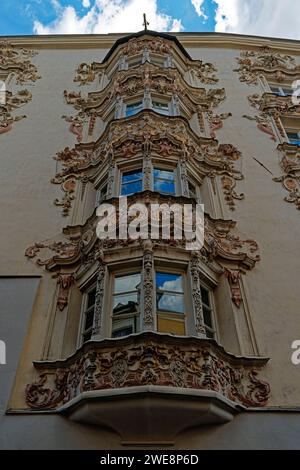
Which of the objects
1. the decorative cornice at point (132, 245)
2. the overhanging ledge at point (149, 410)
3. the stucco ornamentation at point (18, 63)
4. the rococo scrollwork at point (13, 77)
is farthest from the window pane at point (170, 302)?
the stucco ornamentation at point (18, 63)

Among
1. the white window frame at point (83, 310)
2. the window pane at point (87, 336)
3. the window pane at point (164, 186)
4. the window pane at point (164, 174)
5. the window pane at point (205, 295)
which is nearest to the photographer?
the window pane at point (87, 336)

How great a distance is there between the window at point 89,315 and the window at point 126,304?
60cm

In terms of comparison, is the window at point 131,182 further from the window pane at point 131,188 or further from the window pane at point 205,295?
the window pane at point 205,295

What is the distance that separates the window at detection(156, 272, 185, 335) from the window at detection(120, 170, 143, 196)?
292cm

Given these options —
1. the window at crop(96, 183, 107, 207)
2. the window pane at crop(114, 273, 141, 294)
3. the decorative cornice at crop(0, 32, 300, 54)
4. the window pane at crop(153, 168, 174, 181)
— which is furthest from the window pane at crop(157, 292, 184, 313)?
the decorative cornice at crop(0, 32, 300, 54)

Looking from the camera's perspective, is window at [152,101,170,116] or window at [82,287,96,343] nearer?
window at [82,287,96,343]

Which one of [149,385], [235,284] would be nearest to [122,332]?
[149,385]

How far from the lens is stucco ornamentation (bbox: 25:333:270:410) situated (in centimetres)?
696

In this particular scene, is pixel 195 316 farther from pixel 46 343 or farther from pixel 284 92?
pixel 284 92

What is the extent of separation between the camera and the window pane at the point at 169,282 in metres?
8.61

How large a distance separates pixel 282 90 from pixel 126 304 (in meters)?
14.5

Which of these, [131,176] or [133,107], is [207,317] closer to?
[131,176]

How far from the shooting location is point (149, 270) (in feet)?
27.6

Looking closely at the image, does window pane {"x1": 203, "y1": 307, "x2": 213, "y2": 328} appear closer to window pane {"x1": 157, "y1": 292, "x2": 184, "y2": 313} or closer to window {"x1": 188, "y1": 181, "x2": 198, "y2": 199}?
window pane {"x1": 157, "y1": 292, "x2": 184, "y2": 313}
